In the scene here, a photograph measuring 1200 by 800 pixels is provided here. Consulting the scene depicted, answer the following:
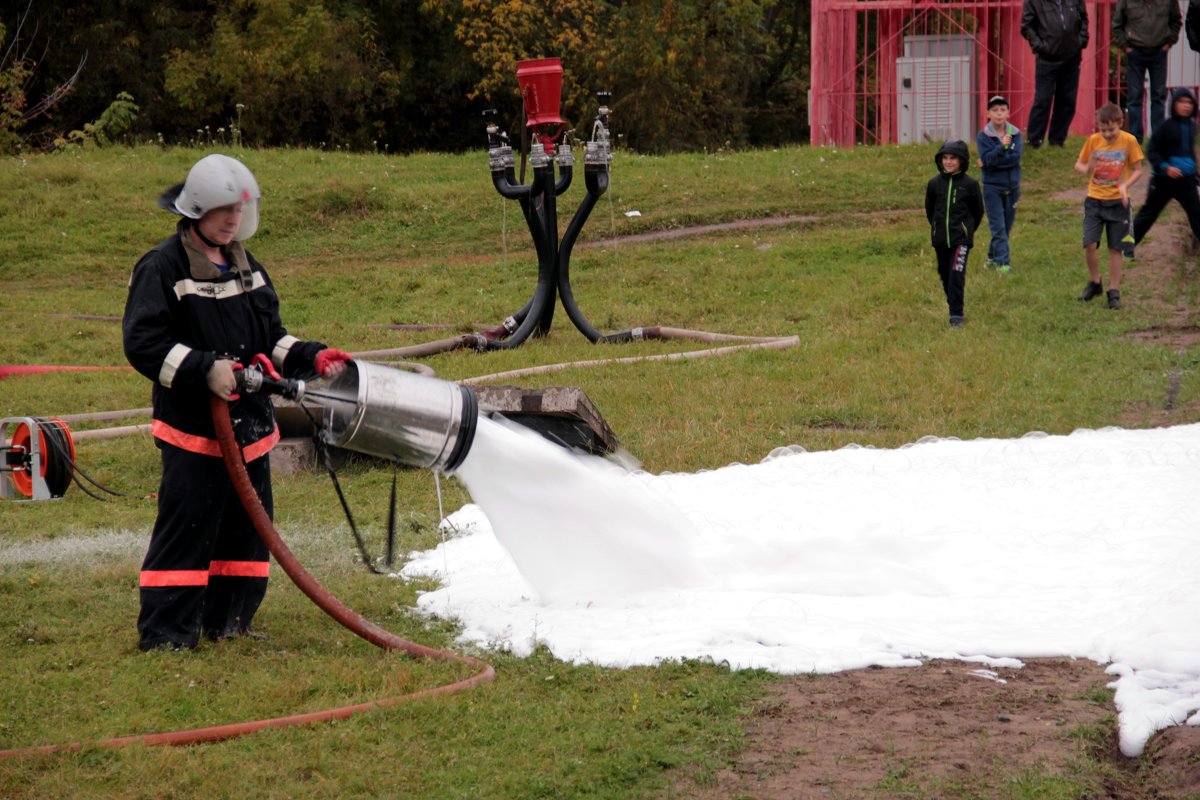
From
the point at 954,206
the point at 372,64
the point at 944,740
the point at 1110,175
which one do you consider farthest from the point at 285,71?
the point at 944,740

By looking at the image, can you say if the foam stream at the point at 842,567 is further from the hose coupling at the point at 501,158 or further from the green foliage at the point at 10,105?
the green foliage at the point at 10,105

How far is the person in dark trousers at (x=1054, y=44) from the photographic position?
1931cm

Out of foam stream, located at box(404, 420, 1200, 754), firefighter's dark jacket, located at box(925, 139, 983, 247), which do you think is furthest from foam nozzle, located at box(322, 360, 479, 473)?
firefighter's dark jacket, located at box(925, 139, 983, 247)

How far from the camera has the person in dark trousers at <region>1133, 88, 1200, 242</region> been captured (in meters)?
12.9

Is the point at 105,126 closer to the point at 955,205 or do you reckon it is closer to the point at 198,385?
the point at 955,205

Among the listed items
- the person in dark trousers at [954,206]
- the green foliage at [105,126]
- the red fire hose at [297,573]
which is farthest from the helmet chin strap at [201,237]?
the green foliage at [105,126]

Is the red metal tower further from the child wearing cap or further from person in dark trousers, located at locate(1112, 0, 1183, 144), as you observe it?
the child wearing cap

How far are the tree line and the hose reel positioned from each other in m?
22.7

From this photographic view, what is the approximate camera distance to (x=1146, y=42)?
18.6m

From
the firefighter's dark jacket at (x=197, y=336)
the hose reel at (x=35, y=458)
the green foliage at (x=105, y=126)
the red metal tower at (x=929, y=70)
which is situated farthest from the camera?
the green foliage at (x=105, y=126)

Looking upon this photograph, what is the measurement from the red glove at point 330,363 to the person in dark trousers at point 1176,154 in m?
9.52

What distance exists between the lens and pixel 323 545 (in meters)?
7.55

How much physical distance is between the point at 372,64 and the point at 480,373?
22125 mm

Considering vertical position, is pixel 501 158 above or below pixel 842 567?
above
